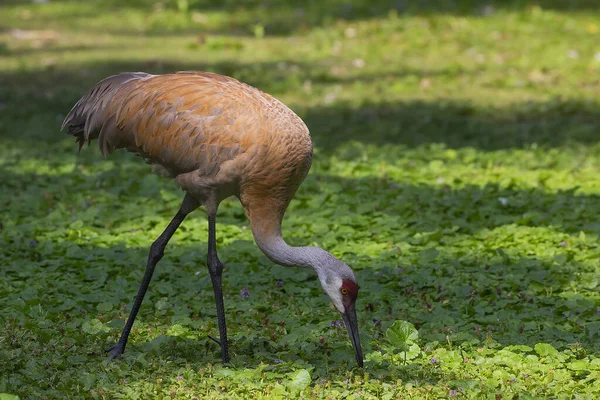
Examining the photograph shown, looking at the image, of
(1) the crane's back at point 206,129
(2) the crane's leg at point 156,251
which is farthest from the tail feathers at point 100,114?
(2) the crane's leg at point 156,251

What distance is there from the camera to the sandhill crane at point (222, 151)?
15.7 ft

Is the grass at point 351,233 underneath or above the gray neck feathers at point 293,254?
underneath

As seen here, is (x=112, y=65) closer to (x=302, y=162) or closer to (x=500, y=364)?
(x=302, y=162)

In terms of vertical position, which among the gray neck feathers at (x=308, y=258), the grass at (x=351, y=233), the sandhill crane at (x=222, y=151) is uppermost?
the sandhill crane at (x=222, y=151)

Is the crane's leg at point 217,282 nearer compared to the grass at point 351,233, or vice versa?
the grass at point 351,233

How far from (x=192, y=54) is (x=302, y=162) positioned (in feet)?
27.3

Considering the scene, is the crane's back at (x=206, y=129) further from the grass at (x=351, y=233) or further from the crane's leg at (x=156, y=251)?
the grass at (x=351, y=233)

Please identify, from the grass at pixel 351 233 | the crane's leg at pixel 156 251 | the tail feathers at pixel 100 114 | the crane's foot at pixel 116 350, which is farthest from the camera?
the tail feathers at pixel 100 114

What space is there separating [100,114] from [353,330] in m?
1.91

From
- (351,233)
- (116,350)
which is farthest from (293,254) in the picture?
(351,233)

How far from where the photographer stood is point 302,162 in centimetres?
492

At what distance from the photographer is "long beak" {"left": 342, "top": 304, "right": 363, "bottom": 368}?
459cm

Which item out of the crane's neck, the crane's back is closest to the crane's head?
the crane's neck

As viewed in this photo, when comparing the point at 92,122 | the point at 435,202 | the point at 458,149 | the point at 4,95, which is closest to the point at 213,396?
the point at 92,122
